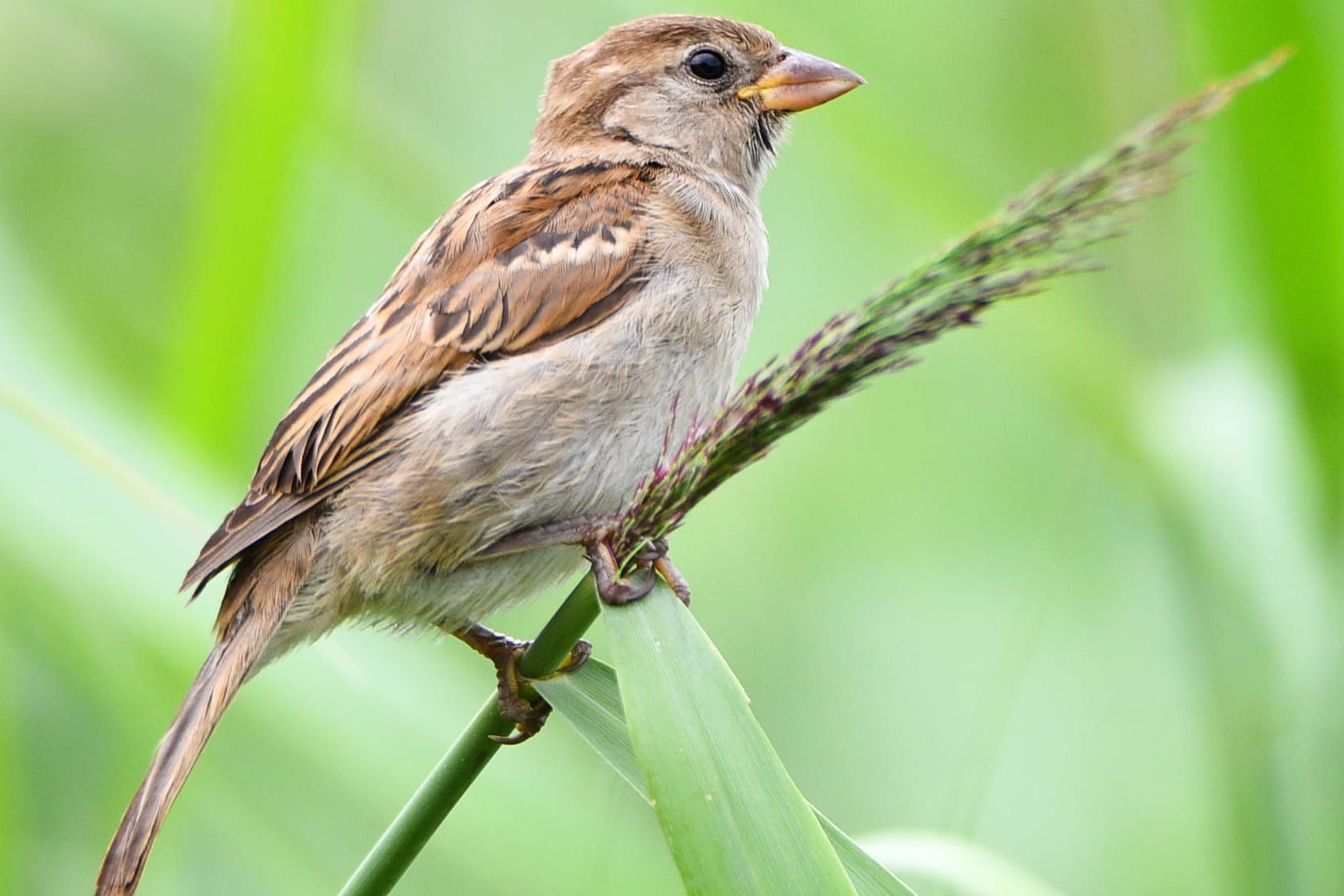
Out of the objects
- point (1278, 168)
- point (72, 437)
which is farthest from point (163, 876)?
point (1278, 168)

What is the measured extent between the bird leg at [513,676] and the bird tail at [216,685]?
0.30m

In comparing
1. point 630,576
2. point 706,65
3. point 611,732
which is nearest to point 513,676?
point 611,732

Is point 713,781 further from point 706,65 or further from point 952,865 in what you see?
point 706,65

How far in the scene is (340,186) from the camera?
2.82 m

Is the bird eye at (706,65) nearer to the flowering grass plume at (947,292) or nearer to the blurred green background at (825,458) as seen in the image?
the blurred green background at (825,458)

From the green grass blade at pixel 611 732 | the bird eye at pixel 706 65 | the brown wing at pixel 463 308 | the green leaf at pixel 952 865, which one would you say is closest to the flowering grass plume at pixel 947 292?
the green grass blade at pixel 611 732

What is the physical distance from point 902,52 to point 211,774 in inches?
77.5

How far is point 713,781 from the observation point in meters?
1.23

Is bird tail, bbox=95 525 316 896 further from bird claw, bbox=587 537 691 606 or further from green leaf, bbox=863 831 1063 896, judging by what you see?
green leaf, bbox=863 831 1063 896

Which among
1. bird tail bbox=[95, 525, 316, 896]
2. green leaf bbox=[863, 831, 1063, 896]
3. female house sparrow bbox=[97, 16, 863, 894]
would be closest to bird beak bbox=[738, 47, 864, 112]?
female house sparrow bbox=[97, 16, 863, 894]

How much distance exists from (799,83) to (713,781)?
5.65 feet

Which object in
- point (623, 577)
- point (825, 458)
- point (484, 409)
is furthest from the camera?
point (825, 458)

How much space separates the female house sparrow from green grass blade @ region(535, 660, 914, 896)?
0.54 m

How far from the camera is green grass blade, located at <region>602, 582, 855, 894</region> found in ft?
3.87
